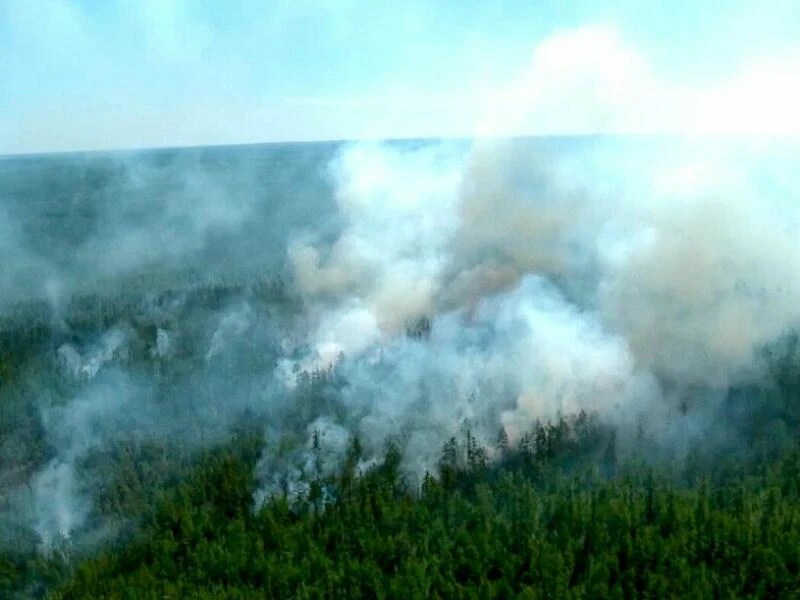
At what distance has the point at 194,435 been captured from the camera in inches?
3329

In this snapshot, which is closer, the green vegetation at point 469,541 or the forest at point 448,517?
the green vegetation at point 469,541

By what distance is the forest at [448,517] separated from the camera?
51.3 m

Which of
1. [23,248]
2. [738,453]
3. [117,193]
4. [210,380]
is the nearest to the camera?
[738,453]

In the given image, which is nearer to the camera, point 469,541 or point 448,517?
point 469,541

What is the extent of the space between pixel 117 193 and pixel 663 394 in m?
141

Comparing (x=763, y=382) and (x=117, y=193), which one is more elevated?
(x=117, y=193)

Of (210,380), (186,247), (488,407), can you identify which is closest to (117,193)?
(186,247)

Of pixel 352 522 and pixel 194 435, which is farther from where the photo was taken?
pixel 194 435

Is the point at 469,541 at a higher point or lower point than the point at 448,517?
lower

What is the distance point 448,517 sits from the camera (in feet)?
196

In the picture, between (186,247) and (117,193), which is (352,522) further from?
(117,193)

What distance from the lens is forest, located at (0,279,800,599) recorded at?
51.3 meters

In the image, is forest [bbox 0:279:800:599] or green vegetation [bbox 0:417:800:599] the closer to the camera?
green vegetation [bbox 0:417:800:599]

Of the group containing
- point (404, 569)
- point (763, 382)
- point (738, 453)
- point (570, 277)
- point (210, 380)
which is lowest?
point (404, 569)
